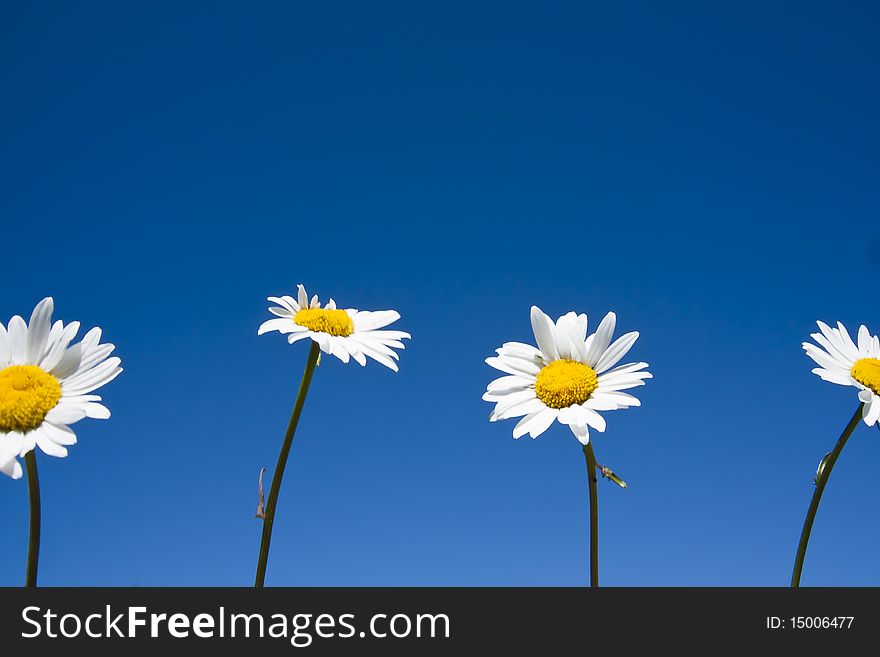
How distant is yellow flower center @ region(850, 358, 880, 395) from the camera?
15.0ft

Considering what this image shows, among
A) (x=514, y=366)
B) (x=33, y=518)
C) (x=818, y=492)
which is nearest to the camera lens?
(x=33, y=518)

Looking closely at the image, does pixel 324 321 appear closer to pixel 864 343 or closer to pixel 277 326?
pixel 277 326

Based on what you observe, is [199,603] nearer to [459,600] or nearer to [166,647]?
[166,647]

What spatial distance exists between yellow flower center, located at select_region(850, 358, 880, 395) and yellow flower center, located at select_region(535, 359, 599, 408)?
1.42 metres

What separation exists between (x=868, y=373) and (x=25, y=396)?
407 centimetres

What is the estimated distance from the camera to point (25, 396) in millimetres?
3514

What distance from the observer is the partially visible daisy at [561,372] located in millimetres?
4270

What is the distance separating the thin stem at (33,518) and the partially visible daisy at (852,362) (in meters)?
3.60

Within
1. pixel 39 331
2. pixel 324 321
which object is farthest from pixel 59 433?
pixel 324 321

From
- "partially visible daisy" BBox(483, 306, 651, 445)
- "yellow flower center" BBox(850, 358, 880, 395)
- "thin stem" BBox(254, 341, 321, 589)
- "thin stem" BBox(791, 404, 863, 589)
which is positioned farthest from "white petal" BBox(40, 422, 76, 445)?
"yellow flower center" BBox(850, 358, 880, 395)

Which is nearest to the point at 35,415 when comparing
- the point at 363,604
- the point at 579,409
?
the point at 363,604

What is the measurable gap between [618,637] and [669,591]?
32 centimetres

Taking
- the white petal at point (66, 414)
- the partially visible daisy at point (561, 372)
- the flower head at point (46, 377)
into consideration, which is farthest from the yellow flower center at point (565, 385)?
the white petal at point (66, 414)

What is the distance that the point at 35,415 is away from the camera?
3.51 m
